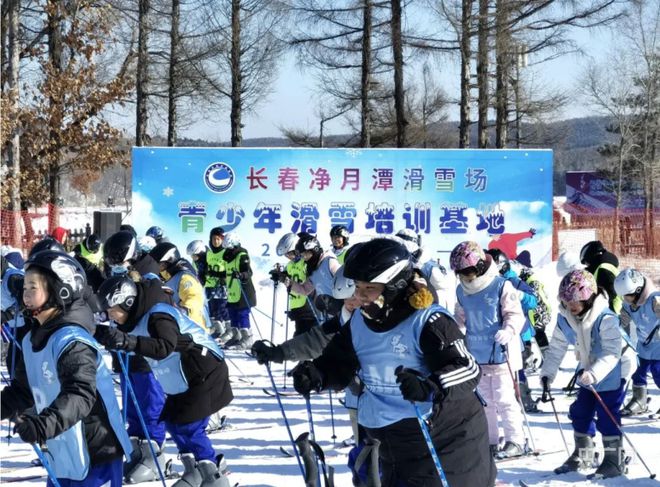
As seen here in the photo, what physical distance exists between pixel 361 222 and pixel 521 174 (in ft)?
11.1

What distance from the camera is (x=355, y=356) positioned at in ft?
14.1

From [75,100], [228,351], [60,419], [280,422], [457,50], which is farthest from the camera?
[457,50]

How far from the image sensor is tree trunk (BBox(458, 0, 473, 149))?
77.1 feet

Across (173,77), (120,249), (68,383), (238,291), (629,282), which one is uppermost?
(173,77)

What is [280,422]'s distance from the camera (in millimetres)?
8977

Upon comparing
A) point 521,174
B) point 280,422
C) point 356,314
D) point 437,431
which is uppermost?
→ point 521,174

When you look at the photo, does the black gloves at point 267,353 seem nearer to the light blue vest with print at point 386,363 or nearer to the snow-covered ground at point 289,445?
the light blue vest with print at point 386,363

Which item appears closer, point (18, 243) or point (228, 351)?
point (228, 351)

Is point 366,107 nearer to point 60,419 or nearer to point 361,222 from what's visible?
point 361,222

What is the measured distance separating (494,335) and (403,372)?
11.5 ft

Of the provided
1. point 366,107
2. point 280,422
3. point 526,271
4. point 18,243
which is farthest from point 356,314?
point 366,107

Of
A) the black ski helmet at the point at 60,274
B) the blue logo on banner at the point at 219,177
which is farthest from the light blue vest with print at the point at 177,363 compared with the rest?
the blue logo on banner at the point at 219,177

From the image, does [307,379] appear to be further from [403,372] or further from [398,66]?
[398,66]

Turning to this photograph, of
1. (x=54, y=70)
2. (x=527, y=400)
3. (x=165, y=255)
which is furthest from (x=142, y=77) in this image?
(x=527, y=400)
